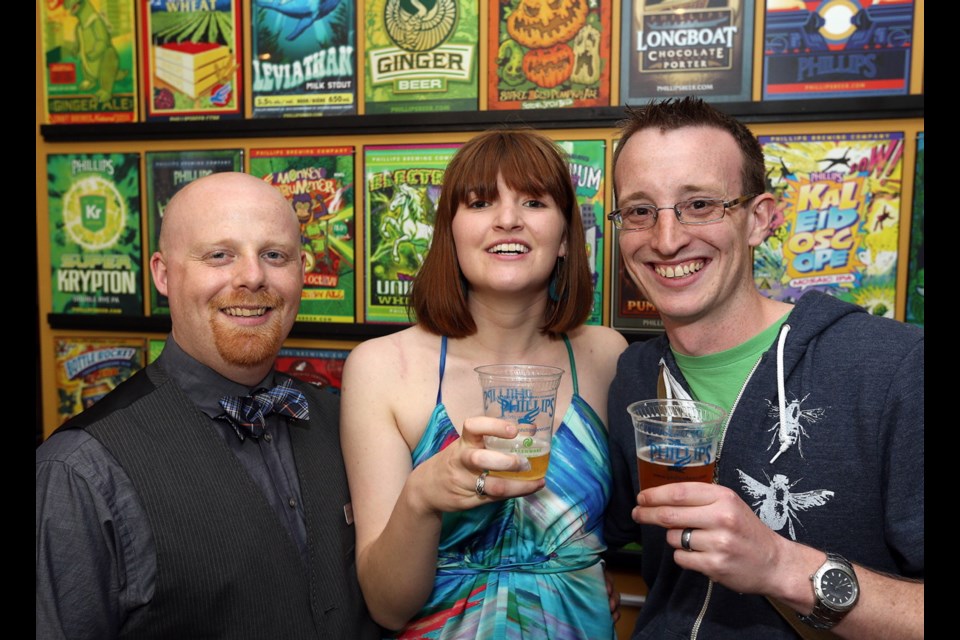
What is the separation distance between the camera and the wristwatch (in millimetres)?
1233

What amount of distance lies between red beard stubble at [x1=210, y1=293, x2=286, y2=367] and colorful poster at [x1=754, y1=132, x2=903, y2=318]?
189cm

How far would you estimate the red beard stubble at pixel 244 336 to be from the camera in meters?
1.75

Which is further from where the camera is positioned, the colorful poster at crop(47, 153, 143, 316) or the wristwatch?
the colorful poster at crop(47, 153, 143, 316)

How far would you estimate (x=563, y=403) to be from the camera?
2027 mm

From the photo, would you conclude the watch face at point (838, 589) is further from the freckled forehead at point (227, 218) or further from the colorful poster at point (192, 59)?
the colorful poster at point (192, 59)

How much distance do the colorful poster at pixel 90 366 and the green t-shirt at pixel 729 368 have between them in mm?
2613

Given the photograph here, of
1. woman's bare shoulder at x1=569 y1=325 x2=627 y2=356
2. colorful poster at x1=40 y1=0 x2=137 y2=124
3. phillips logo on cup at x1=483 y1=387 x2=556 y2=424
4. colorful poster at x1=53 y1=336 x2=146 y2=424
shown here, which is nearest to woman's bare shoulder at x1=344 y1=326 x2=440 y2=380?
woman's bare shoulder at x1=569 y1=325 x2=627 y2=356

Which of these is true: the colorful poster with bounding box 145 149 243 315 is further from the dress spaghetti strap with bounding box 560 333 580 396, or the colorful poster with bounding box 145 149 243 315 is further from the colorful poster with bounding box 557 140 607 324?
the dress spaghetti strap with bounding box 560 333 580 396

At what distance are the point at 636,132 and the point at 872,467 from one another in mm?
999

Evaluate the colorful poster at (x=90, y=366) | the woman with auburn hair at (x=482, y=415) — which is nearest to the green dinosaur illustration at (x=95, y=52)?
the colorful poster at (x=90, y=366)
